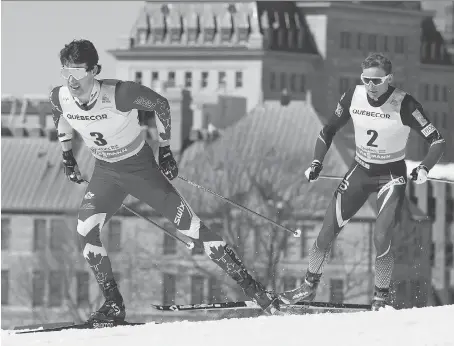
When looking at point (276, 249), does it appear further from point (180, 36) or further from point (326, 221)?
point (180, 36)

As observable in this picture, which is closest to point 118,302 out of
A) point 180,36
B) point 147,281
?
point 147,281

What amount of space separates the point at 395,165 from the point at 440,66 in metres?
129

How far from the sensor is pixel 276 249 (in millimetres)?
55250

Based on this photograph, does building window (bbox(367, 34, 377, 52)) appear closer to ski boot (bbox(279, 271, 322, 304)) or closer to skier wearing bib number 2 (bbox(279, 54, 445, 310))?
ski boot (bbox(279, 271, 322, 304))

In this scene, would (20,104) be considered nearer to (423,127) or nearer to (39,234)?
(39,234)

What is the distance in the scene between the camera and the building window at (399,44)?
442ft

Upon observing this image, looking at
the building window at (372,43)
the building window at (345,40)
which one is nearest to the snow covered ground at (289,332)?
the building window at (372,43)

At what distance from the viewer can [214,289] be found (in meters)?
56.4

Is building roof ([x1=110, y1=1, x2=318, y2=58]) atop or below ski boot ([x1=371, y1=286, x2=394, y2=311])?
atop

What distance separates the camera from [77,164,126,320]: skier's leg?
13.1 metres

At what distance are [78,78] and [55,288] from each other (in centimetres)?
5769

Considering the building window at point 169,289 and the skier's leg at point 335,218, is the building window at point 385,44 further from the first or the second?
the skier's leg at point 335,218

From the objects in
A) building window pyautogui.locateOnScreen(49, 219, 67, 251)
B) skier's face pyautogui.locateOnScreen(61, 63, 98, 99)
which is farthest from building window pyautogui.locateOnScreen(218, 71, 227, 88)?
skier's face pyautogui.locateOnScreen(61, 63, 98, 99)

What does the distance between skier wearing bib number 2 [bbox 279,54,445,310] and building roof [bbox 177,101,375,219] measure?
142 feet
